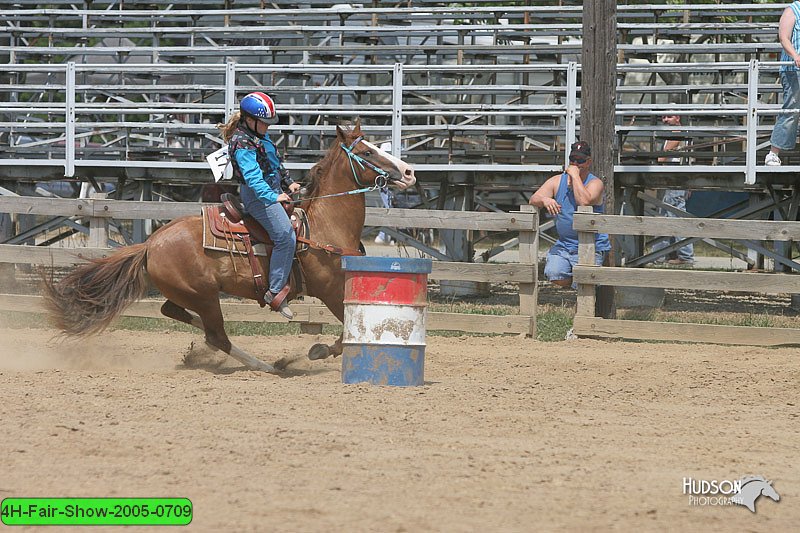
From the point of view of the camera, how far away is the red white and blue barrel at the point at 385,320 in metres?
8.02

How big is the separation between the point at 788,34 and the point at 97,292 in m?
8.46

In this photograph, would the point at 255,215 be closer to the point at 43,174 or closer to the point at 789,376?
the point at 789,376

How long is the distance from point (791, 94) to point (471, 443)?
28.4ft

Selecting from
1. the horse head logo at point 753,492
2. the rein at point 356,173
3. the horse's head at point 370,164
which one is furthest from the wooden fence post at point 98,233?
the horse head logo at point 753,492

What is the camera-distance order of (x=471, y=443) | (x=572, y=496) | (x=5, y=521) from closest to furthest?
(x=5, y=521)
(x=572, y=496)
(x=471, y=443)

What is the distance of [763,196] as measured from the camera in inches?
616

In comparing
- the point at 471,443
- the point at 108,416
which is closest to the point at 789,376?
the point at 471,443

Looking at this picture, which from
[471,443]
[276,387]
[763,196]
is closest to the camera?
[471,443]

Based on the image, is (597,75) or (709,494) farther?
(597,75)

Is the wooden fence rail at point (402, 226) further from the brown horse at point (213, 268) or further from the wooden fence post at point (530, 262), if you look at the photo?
the brown horse at point (213, 268)

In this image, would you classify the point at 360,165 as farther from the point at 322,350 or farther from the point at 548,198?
the point at 548,198

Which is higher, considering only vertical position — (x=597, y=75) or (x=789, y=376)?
(x=597, y=75)

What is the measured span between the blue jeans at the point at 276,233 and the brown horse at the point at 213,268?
0.21 meters

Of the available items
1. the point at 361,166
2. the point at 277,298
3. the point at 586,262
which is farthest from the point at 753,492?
the point at 586,262
